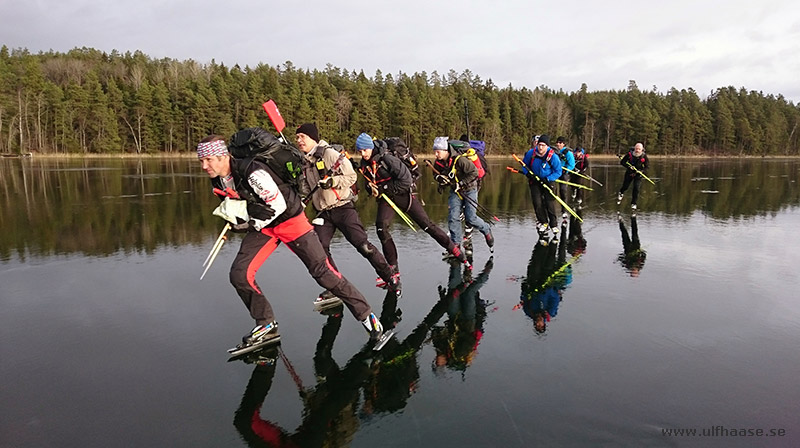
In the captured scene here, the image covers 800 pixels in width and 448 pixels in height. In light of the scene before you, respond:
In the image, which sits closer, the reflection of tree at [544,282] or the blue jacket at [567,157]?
the reflection of tree at [544,282]

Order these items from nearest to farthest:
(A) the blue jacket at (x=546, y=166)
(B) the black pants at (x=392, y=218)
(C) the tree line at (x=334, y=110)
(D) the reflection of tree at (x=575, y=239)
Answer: (B) the black pants at (x=392, y=218)
(D) the reflection of tree at (x=575, y=239)
(A) the blue jacket at (x=546, y=166)
(C) the tree line at (x=334, y=110)

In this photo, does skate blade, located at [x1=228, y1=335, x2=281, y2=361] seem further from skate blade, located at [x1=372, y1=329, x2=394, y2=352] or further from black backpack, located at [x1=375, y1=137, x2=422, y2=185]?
black backpack, located at [x1=375, y1=137, x2=422, y2=185]

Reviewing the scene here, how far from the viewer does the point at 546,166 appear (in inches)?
395

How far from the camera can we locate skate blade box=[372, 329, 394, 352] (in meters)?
4.52

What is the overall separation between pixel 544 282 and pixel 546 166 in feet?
13.0

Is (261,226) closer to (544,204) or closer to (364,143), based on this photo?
(364,143)

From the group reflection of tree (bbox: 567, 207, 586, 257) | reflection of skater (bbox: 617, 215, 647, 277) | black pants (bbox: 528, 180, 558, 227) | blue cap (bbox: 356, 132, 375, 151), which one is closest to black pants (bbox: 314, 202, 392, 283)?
blue cap (bbox: 356, 132, 375, 151)

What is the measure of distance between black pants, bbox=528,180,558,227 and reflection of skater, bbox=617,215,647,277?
4.78 feet

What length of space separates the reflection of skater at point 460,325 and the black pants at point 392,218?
686 mm

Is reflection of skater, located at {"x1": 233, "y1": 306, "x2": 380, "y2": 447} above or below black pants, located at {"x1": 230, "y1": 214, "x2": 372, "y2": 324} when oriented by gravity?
below

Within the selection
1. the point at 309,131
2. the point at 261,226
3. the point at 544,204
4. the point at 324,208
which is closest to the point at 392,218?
the point at 324,208

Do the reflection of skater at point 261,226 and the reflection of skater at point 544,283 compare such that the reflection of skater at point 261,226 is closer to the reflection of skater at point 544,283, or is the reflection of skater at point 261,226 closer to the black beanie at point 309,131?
the black beanie at point 309,131

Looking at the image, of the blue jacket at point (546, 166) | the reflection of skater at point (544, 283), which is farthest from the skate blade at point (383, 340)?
the blue jacket at point (546, 166)

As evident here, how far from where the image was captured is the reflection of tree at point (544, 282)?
551 centimetres
